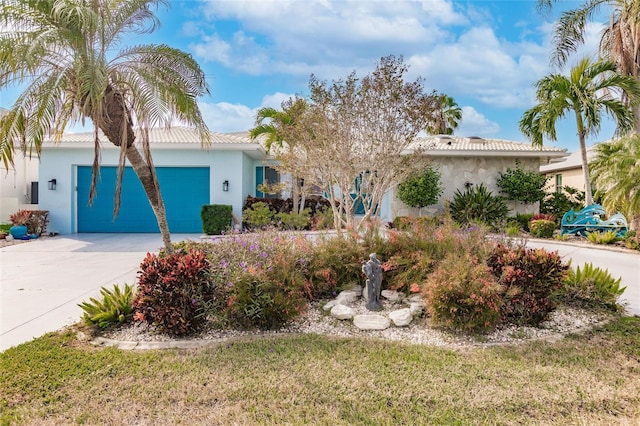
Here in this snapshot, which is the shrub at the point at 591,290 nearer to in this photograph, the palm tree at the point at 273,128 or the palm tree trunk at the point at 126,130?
the palm tree trunk at the point at 126,130

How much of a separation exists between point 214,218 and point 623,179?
13203 mm

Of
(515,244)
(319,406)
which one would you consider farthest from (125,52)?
(515,244)

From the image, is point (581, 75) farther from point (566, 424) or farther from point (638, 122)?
point (566, 424)

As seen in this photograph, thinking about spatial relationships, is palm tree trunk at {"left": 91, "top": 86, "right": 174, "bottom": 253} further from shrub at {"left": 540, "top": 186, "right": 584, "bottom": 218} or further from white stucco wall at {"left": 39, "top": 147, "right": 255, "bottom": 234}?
shrub at {"left": 540, "top": 186, "right": 584, "bottom": 218}

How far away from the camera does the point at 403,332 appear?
4727 millimetres

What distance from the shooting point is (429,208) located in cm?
1577

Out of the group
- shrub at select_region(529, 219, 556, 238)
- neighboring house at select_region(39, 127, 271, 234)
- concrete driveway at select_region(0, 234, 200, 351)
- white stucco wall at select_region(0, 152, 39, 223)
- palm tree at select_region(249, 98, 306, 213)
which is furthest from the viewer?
white stucco wall at select_region(0, 152, 39, 223)

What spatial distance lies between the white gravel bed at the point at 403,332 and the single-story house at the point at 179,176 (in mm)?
10045

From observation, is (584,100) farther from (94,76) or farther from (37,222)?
(37,222)

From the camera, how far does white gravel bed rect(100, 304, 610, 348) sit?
447 cm

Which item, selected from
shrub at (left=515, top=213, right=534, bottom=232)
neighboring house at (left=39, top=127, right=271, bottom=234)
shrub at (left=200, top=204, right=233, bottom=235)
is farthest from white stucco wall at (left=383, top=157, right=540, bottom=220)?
shrub at (left=200, top=204, right=233, bottom=235)

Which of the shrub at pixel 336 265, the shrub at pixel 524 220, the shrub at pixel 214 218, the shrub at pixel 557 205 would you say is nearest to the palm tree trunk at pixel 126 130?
the shrub at pixel 336 265

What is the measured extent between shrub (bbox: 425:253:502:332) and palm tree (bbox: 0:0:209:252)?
14.7 feet

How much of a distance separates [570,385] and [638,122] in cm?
1452
